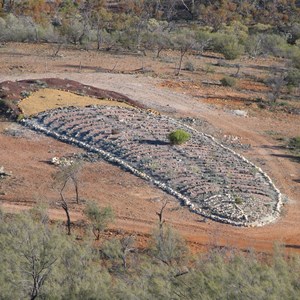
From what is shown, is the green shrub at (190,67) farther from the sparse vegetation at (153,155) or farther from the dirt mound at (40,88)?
the dirt mound at (40,88)

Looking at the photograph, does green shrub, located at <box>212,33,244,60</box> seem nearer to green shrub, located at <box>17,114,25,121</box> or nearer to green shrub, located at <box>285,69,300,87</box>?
green shrub, located at <box>285,69,300,87</box>

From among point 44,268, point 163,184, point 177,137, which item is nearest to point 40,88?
point 177,137

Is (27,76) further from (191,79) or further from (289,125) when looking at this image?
(289,125)

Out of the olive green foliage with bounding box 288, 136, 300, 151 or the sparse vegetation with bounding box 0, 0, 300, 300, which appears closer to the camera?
the sparse vegetation with bounding box 0, 0, 300, 300

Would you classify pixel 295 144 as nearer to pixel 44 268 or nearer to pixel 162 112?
pixel 162 112

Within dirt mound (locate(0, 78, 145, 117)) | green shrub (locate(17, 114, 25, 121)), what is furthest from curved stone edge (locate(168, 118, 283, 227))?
green shrub (locate(17, 114, 25, 121))


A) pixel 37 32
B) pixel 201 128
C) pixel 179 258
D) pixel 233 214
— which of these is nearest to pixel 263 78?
pixel 201 128

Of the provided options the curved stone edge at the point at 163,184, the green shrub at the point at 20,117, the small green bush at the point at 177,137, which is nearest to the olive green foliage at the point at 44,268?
the curved stone edge at the point at 163,184
